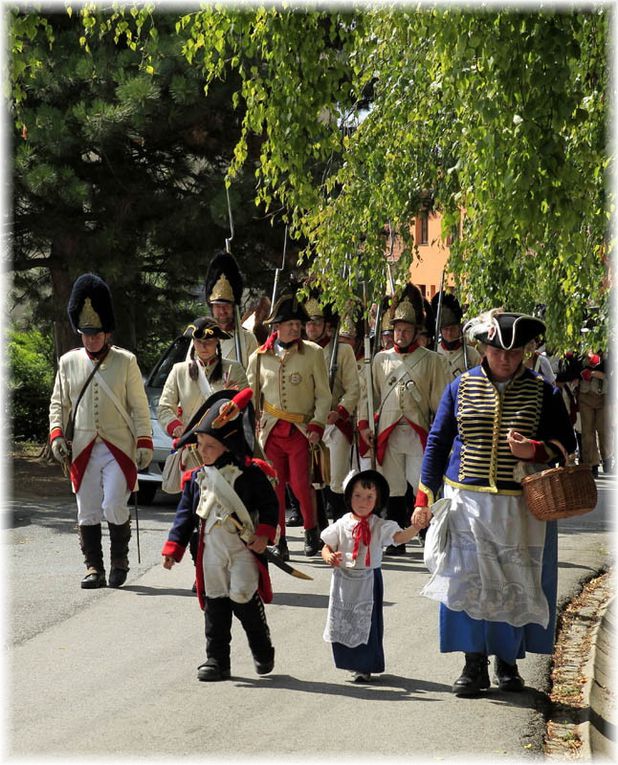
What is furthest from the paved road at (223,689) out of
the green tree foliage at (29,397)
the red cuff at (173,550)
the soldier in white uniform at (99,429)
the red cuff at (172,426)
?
the green tree foliage at (29,397)

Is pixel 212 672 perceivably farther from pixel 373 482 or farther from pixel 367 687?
pixel 373 482

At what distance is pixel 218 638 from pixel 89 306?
3.79 meters

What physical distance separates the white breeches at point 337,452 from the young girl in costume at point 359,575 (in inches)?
207

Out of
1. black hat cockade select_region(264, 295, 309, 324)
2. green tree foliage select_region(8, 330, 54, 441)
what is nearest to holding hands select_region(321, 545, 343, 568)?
black hat cockade select_region(264, 295, 309, 324)

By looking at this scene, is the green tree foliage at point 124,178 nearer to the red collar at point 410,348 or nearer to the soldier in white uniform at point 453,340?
the soldier in white uniform at point 453,340

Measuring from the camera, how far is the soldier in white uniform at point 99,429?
35.1 ft

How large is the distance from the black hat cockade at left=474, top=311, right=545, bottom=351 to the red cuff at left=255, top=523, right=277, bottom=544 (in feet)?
4.79

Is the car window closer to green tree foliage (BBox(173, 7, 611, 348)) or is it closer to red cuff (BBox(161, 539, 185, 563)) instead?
green tree foliage (BBox(173, 7, 611, 348))

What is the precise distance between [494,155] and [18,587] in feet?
16.3

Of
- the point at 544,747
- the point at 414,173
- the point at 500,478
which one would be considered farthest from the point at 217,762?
the point at 414,173

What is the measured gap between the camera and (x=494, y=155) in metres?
7.38

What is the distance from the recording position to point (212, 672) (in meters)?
7.61

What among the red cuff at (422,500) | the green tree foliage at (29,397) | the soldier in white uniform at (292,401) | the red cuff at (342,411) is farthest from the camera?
the green tree foliage at (29,397)

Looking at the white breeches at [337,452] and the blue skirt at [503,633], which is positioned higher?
the white breeches at [337,452]
